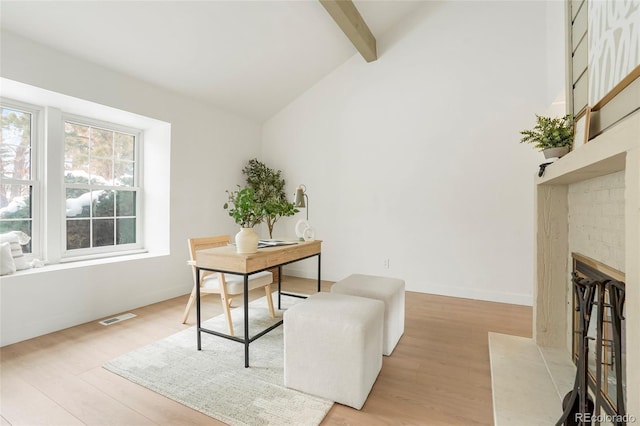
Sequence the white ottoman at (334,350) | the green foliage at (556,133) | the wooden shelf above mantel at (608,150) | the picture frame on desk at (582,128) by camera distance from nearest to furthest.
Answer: the wooden shelf above mantel at (608,150) < the picture frame on desk at (582,128) < the white ottoman at (334,350) < the green foliage at (556,133)

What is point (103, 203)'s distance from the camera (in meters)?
Result: 3.54

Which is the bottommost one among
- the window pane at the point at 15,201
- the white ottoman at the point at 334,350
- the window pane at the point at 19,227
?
the white ottoman at the point at 334,350

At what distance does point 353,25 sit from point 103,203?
11.4 ft

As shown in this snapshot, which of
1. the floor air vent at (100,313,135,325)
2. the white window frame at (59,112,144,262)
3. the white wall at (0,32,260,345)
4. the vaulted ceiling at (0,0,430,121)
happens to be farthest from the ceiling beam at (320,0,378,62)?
the floor air vent at (100,313,135,325)

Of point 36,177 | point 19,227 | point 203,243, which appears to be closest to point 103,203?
point 36,177

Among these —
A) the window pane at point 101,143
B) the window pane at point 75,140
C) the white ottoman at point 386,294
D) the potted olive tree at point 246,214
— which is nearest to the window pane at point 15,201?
the window pane at point 75,140

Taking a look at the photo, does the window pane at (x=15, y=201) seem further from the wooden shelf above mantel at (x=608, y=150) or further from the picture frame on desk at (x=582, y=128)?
the picture frame on desk at (x=582, y=128)

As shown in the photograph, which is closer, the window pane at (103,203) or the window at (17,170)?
the window at (17,170)

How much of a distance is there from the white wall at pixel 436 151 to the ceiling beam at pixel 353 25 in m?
0.24

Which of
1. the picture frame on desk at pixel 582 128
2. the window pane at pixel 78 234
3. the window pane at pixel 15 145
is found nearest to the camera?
the picture frame on desk at pixel 582 128

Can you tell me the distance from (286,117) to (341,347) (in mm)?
3998

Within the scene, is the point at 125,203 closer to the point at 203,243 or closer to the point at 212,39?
the point at 203,243

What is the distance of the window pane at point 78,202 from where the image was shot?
323 cm

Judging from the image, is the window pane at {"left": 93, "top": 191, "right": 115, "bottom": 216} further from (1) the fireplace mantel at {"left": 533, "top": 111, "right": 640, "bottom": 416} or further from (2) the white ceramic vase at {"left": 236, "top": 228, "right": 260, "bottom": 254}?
(1) the fireplace mantel at {"left": 533, "top": 111, "right": 640, "bottom": 416}
